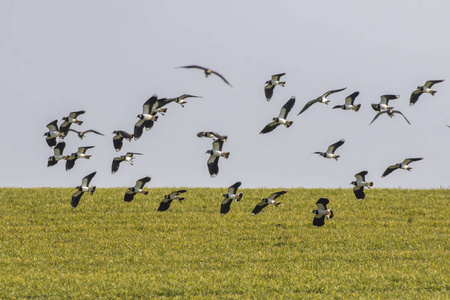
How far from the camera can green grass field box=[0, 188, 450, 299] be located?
19.7m

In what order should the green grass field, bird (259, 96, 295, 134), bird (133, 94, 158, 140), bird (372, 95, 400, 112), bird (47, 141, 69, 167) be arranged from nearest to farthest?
the green grass field → bird (259, 96, 295, 134) → bird (133, 94, 158, 140) → bird (372, 95, 400, 112) → bird (47, 141, 69, 167)

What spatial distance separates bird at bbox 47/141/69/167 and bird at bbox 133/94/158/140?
116 inches

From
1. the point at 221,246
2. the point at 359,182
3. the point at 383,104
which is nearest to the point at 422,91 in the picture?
the point at 383,104

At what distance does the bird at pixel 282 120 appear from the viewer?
21.7 m

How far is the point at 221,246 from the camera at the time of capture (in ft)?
83.0

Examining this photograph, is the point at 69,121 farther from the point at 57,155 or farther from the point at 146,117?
the point at 146,117

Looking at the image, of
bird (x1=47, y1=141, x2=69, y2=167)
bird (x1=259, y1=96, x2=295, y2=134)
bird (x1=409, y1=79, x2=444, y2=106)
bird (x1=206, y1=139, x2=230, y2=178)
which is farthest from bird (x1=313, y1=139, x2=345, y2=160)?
bird (x1=47, y1=141, x2=69, y2=167)

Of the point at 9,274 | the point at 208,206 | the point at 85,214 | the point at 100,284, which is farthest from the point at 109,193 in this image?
the point at 100,284

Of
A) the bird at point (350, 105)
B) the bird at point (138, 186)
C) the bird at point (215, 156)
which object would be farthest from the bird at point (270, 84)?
the bird at point (138, 186)

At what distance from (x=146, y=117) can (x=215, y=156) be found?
8.05 feet

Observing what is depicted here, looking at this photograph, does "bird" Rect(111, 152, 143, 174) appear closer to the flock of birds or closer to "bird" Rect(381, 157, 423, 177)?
the flock of birds

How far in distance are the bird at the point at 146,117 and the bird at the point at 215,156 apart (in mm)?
2051

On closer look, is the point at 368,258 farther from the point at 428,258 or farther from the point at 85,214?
the point at 85,214

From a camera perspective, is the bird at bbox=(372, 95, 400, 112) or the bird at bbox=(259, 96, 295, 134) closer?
the bird at bbox=(259, 96, 295, 134)
